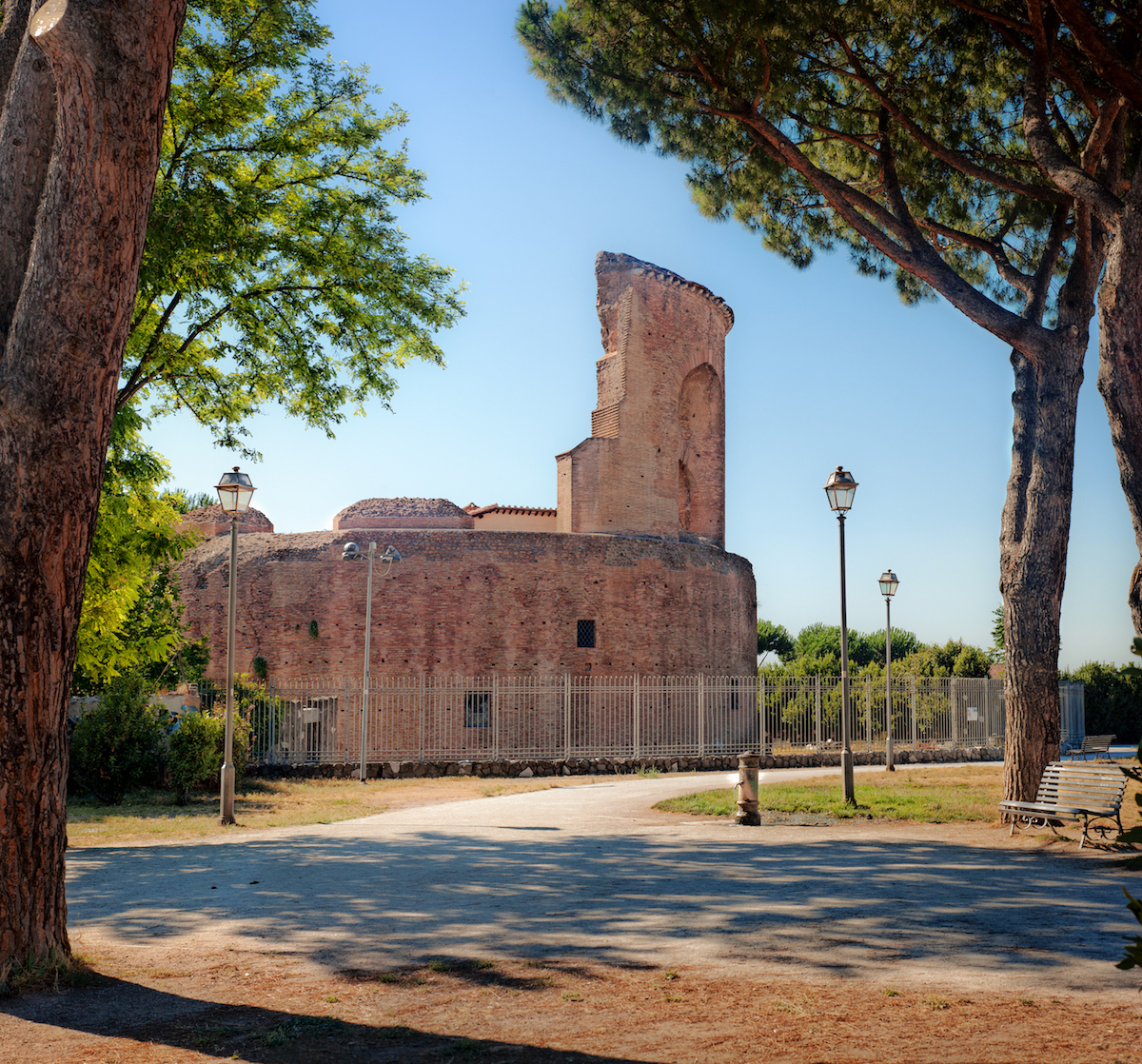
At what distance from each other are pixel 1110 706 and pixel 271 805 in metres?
26.2

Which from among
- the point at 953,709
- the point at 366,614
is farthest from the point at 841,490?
the point at 953,709

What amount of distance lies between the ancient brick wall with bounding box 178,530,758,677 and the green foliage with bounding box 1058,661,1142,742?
15002 mm

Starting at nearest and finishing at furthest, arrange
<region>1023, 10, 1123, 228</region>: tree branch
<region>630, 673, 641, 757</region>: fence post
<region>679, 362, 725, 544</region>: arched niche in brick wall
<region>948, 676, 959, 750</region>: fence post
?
<region>1023, 10, 1123, 228</region>: tree branch → <region>630, 673, 641, 757</region>: fence post → <region>948, 676, 959, 750</region>: fence post → <region>679, 362, 725, 544</region>: arched niche in brick wall

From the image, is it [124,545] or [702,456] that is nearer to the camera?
[124,545]

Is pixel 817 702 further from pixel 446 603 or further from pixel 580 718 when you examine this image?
pixel 446 603

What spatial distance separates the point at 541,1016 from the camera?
4.10 meters

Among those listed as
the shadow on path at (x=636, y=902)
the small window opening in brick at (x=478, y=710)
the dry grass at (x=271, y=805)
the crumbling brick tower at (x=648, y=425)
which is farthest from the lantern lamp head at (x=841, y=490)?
the crumbling brick tower at (x=648, y=425)

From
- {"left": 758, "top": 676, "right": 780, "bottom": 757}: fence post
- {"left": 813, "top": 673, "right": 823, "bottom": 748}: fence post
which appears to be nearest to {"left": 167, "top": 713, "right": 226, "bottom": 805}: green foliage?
{"left": 758, "top": 676, "right": 780, "bottom": 757}: fence post

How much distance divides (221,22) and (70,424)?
927 cm

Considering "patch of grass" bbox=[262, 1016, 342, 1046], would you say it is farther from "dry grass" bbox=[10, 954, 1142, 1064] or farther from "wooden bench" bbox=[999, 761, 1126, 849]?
"wooden bench" bbox=[999, 761, 1126, 849]

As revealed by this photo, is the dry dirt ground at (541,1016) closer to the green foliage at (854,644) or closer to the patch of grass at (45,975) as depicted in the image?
the patch of grass at (45,975)

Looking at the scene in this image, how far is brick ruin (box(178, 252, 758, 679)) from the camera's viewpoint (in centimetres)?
2225

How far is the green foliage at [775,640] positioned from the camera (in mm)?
50250

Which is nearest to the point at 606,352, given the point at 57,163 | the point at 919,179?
the point at 919,179
